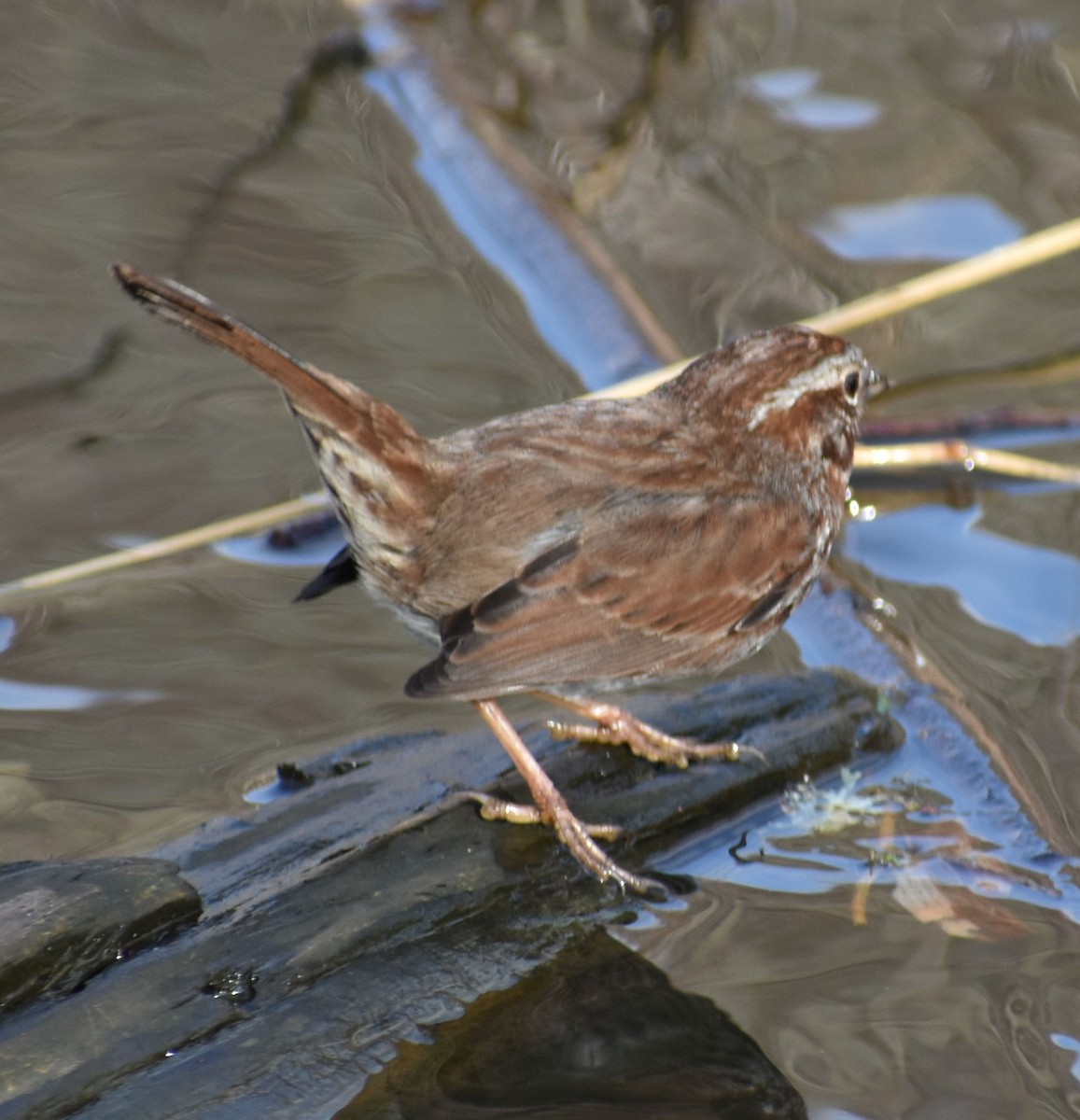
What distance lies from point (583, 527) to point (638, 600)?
0.24 metres

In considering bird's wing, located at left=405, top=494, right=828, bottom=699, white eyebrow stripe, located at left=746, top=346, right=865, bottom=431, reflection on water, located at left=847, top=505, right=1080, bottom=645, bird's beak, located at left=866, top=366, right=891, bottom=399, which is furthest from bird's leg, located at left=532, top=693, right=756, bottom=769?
reflection on water, located at left=847, top=505, right=1080, bottom=645

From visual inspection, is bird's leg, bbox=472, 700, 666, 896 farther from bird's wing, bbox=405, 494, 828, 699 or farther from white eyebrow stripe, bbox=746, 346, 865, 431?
white eyebrow stripe, bbox=746, 346, 865, 431

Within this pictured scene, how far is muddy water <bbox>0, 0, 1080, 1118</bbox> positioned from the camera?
4043 millimetres

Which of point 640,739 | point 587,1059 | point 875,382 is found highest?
point 875,382

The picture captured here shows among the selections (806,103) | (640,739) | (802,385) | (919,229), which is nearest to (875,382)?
(802,385)

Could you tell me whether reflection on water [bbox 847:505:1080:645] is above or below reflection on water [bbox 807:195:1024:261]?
below

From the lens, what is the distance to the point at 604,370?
21.0 ft

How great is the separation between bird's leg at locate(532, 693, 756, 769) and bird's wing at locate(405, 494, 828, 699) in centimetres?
14

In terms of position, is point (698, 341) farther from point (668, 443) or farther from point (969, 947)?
point (969, 947)

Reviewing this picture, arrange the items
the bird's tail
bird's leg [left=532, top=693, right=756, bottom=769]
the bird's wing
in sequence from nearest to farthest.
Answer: the bird's tail → the bird's wing → bird's leg [left=532, top=693, right=756, bottom=769]

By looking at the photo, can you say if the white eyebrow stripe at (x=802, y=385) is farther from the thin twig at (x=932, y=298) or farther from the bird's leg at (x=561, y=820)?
the bird's leg at (x=561, y=820)

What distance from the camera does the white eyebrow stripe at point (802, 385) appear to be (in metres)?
4.77

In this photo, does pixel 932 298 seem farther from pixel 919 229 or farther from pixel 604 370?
pixel 919 229

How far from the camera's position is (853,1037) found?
12.2ft
